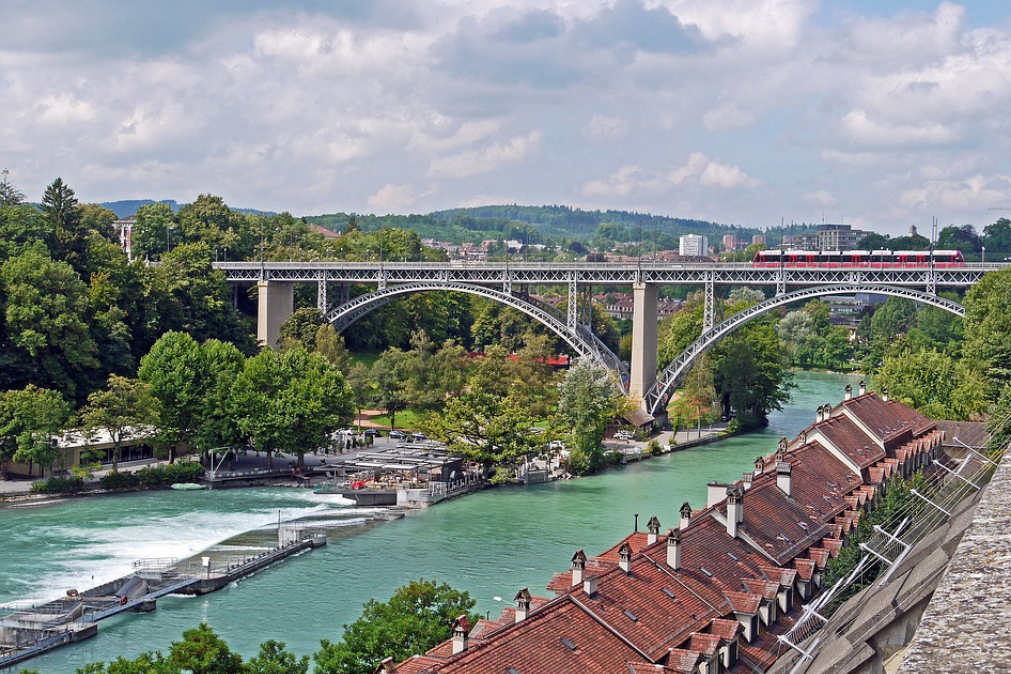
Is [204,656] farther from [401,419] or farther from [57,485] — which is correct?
[401,419]

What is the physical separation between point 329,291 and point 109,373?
2651 centimetres

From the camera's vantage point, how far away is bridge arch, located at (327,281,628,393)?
64.2 m

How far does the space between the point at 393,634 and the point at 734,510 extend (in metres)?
7.49

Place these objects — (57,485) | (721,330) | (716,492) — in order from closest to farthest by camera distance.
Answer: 1. (716,492)
2. (57,485)
3. (721,330)

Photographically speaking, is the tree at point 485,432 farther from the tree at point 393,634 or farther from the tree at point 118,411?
the tree at point 393,634

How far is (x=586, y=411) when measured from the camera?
52375 millimetres

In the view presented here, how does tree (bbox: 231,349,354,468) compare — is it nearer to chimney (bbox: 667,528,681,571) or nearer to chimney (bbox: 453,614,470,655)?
chimney (bbox: 667,528,681,571)

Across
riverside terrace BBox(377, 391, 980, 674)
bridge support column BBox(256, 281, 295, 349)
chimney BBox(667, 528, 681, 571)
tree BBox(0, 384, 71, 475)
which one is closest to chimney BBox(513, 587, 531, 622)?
riverside terrace BBox(377, 391, 980, 674)

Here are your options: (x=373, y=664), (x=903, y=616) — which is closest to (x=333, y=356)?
(x=373, y=664)

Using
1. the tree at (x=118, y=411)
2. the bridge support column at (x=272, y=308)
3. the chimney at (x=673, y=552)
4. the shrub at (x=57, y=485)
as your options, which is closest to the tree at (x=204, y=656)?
the chimney at (x=673, y=552)

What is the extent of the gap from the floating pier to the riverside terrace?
424 inches

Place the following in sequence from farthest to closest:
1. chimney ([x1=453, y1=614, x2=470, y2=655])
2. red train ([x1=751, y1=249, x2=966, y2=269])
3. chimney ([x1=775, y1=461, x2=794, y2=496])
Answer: red train ([x1=751, y1=249, x2=966, y2=269]) < chimney ([x1=775, y1=461, x2=794, y2=496]) < chimney ([x1=453, y1=614, x2=470, y2=655])

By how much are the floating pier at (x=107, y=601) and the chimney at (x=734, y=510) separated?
1378cm

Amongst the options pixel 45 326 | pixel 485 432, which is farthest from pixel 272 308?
pixel 485 432
